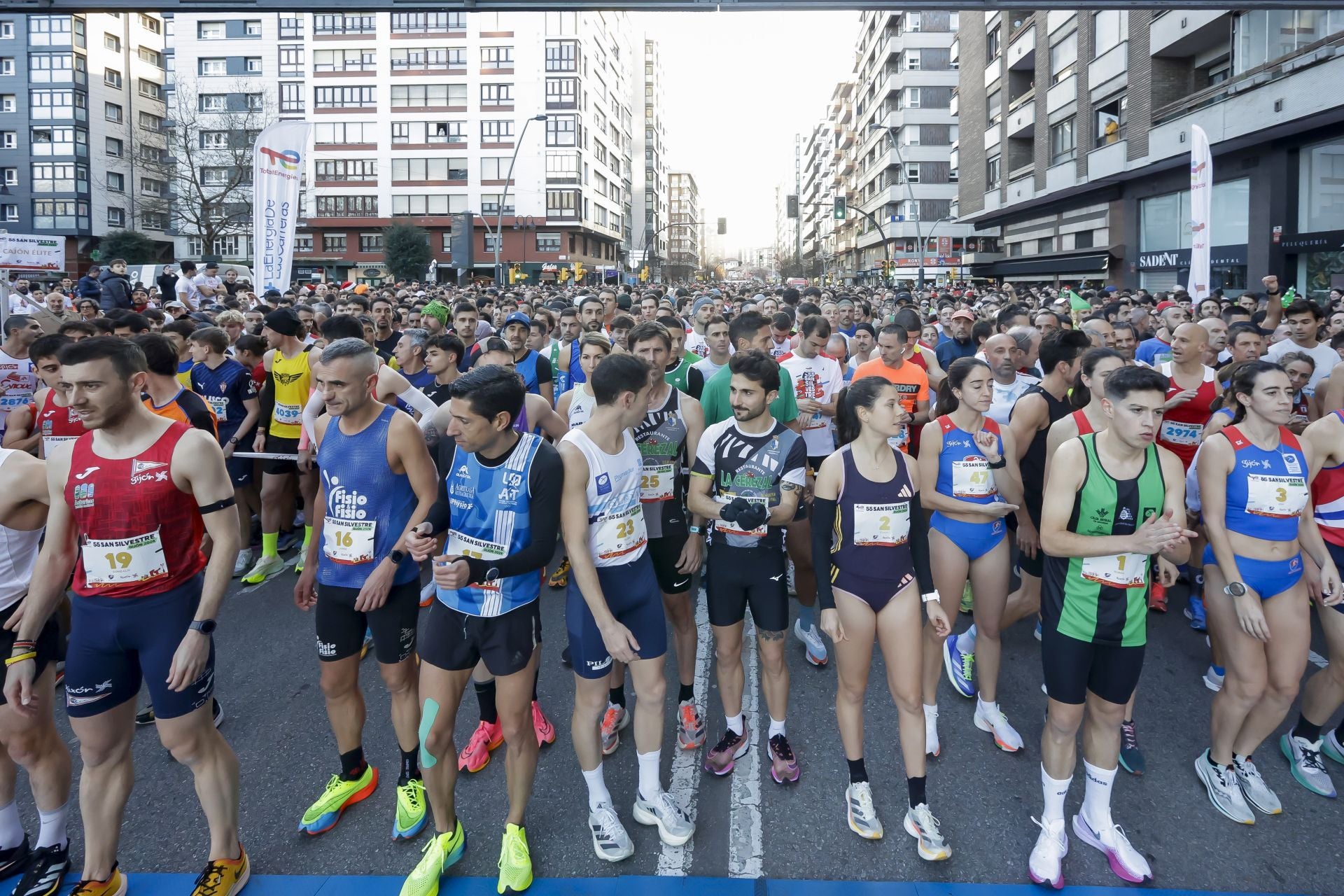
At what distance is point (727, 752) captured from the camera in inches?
171

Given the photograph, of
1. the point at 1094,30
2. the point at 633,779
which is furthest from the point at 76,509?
the point at 1094,30

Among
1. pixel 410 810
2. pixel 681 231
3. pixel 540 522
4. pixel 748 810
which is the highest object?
pixel 681 231

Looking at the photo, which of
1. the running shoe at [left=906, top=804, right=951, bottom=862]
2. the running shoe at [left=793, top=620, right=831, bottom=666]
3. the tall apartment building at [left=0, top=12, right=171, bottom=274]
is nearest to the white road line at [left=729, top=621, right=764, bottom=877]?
the running shoe at [left=793, top=620, right=831, bottom=666]

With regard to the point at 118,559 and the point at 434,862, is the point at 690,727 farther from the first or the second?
the point at 118,559

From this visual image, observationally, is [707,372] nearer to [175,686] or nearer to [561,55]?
[175,686]

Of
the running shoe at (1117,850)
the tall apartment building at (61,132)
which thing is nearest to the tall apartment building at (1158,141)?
the running shoe at (1117,850)

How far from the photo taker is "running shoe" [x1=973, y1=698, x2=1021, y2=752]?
4.47 metres

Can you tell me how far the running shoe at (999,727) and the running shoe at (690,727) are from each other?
1593 millimetres

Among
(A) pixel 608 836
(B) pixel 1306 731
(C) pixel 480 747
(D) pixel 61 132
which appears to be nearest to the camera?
(A) pixel 608 836

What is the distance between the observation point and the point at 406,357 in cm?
669

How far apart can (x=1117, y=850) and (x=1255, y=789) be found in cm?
101

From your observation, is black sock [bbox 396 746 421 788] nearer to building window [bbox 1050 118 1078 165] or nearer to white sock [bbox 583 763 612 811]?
white sock [bbox 583 763 612 811]

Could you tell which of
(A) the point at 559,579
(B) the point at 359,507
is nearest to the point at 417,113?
(A) the point at 559,579

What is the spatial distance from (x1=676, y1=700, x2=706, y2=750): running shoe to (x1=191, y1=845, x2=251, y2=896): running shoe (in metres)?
2.17
